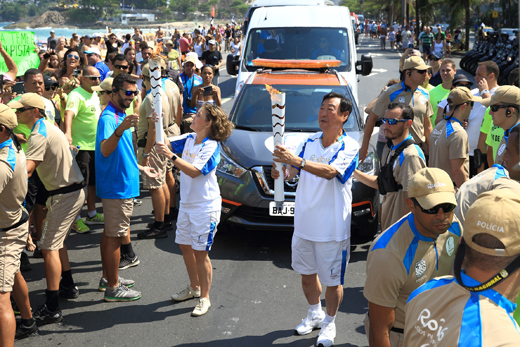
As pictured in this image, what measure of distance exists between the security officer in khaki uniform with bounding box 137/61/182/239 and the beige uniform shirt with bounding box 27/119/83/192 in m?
1.38

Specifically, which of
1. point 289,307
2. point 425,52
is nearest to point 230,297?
point 289,307

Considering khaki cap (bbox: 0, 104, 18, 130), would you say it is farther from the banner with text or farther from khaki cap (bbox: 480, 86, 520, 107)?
the banner with text

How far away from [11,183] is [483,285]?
3426mm

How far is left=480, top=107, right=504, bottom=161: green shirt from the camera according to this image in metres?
5.28

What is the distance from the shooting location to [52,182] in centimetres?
468

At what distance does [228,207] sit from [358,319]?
6.74 feet

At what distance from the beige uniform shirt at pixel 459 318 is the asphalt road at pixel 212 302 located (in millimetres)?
2505

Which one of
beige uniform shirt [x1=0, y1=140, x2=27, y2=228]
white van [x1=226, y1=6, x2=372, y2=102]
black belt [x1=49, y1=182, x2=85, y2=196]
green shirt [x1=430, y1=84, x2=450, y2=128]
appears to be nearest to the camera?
beige uniform shirt [x1=0, y1=140, x2=27, y2=228]

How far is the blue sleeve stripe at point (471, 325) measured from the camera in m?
1.67

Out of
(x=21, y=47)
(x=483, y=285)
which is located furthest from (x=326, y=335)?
(x=21, y=47)

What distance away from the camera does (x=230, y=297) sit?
201 inches

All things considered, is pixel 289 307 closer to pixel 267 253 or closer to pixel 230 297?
pixel 230 297

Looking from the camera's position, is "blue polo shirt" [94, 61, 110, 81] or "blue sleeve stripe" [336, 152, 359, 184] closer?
"blue sleeve stripe" [336, 152, 359, 184]

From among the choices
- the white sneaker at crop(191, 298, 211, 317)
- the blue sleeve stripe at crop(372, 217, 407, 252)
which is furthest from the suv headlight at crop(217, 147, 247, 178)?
the blue sleeve stripe at crop(372, 217, 407, 252)
